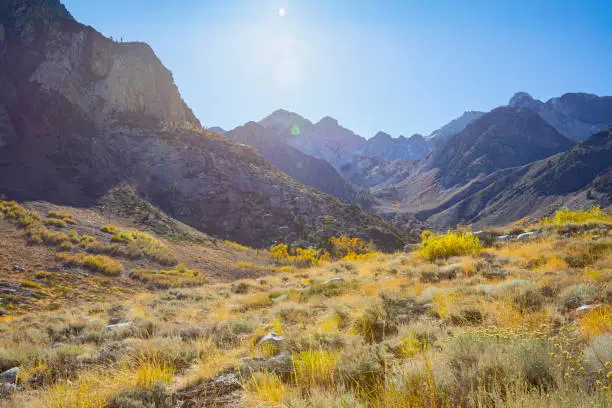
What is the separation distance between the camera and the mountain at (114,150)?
46969 millimetres

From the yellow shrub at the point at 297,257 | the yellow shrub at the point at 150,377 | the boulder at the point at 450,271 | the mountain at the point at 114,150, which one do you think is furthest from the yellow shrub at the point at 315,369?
the mountain at the point at 114,150

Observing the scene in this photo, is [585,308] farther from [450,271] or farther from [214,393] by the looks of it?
[214,393]

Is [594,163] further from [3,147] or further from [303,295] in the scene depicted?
[3,147]

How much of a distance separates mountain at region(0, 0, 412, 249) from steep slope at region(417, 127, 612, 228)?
116 meters

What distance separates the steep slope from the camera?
130 metres

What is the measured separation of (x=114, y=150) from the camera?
183ft

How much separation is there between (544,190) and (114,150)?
170864 mm

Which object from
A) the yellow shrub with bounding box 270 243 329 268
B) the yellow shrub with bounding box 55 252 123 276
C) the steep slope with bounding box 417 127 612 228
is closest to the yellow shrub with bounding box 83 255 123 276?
the yellow shrub with bounding box 55 252 123 276

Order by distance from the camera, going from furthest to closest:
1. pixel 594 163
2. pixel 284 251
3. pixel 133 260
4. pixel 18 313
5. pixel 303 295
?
pixel 594 163
pixel 284 251
pixel 133 260
pixel 18 313
pixel 303 295

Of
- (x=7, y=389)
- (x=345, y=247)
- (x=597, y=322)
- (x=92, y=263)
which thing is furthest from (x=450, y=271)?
(x=345, y=247)

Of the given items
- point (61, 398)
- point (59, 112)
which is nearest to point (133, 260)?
point (61, 398)

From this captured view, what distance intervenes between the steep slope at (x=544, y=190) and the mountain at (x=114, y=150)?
116 m

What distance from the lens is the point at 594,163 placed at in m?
149

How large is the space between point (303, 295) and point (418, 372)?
25.7 ft
